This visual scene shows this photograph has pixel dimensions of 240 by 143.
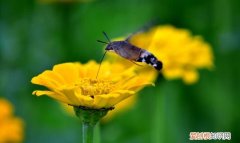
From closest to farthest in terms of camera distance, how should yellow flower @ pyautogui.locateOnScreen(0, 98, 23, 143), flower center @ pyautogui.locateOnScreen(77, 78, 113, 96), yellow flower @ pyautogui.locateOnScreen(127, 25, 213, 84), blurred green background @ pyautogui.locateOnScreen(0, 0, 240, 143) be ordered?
1. flower center @ pyautogui.locateOnScreen(77, 78, 113, 96)
2. yellow flower @ pyautogui.locateOnScreen(0, 98, 23, 143)
3. yellow flower @ pyautogui.locateOnScreen(127, 25, 213, 84)
4. blurred green background @ pyautogui.locateOnScreen(0, 0, 240, 143)

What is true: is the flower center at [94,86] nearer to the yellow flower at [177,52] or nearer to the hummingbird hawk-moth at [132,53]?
the hummingbird hawk-moth at [132,53]

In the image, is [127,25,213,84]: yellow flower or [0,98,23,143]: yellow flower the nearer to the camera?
[0,98,23,143]: yellow flower

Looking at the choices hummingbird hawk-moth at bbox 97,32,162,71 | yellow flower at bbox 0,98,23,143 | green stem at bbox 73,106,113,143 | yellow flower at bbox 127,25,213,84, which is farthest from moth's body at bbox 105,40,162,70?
yellow flower at bbox 0,98,23,143

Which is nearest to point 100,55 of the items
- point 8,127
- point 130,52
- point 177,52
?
point 177,52

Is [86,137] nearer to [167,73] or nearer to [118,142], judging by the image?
[167,73]

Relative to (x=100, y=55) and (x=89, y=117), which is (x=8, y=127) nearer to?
(x=89, y=117)

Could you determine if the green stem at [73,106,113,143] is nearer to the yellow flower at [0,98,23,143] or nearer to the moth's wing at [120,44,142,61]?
the moth's wing at [120,44,142,61]
